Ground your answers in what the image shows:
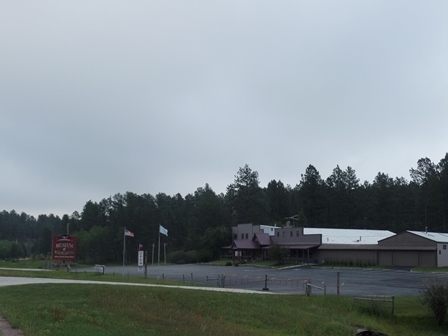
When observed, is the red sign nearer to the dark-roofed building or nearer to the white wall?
the dark-roofed building

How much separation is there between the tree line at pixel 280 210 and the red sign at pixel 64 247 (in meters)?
53.3

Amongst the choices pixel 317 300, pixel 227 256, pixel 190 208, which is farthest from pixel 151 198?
pixel 317 300

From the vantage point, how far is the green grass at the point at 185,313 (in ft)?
52.8

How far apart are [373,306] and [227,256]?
83571mm

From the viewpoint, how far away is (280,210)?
469ft

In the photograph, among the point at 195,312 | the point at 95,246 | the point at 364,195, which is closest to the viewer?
the point at 195,312

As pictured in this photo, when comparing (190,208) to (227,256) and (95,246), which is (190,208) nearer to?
(95,246)

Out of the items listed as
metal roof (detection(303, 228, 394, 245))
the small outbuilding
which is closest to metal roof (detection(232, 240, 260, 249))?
metal roof (detection(303, 228, 394, 245))

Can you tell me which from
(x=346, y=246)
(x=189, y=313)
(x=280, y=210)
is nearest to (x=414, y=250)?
(x=346, y=246)

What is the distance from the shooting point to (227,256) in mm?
109938

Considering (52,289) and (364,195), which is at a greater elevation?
(364,195)

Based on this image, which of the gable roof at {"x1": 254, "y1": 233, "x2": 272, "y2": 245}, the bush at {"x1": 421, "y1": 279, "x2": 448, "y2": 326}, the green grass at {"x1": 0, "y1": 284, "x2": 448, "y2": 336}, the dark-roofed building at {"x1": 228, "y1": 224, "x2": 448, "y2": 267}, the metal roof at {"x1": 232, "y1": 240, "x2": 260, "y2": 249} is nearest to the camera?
the green grass at {"x1": 0, "y1": 284, "x2": 448, "y2": 336}

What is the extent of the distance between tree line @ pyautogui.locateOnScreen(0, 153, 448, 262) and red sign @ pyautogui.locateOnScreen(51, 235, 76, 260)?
53.3m

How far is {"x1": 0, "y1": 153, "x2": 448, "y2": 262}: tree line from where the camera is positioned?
110625 millimetres
